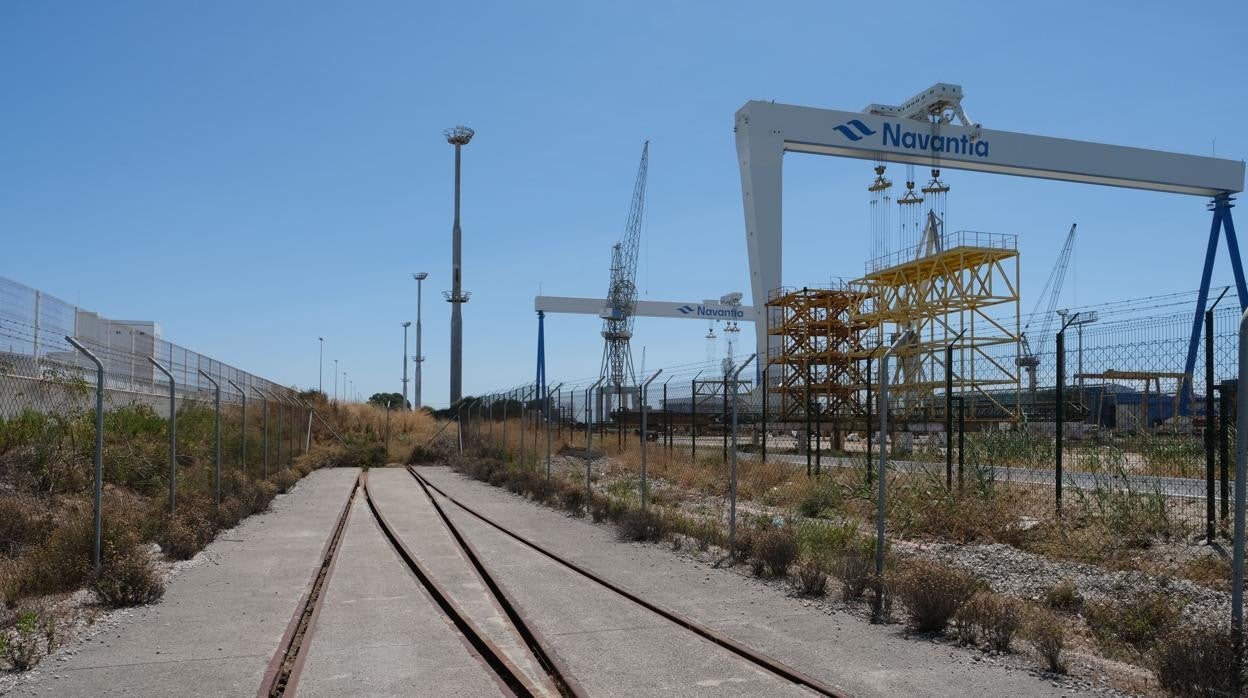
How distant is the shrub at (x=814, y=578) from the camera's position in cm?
1002

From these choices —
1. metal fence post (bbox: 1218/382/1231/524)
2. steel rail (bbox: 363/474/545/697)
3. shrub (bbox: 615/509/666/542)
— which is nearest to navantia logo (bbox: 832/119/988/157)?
shrub (bbox: 615/509/666/542)

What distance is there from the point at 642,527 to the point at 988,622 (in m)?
7.02

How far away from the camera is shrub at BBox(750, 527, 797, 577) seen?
11062 mm

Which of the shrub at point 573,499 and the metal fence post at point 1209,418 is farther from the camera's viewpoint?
the shrub at point 573,499

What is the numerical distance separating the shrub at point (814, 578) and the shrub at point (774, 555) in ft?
1.90

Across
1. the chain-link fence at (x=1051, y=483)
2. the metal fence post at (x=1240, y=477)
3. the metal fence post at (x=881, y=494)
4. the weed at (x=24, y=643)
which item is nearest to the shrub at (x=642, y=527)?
the chain-link fence at (x=1051, y=483)

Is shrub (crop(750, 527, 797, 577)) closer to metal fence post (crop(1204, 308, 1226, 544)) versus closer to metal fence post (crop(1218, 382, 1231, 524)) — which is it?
metal fence post (crop(1204, 308, 1226, 544))

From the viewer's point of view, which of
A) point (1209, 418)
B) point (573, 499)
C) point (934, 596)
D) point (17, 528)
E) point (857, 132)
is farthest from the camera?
point (857, 132)

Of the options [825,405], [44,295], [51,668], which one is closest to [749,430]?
[825,405]

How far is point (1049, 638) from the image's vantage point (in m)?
7.25

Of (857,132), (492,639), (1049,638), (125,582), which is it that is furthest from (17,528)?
(857,132)

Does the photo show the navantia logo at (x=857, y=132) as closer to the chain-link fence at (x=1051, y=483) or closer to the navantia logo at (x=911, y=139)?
the navantia logo at (x=911, y=139)

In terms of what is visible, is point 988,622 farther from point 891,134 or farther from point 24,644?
point 891,134

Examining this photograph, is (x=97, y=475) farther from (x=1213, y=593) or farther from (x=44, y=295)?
(x=1213, y=593)
